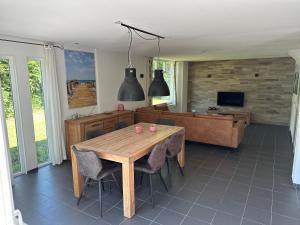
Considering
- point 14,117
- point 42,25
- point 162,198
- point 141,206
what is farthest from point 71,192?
point 42,25

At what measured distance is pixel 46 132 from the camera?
14.9 feet

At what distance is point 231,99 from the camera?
8828 millimetres

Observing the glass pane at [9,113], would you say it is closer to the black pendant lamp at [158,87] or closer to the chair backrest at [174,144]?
the black pendant lamp at [158,87]

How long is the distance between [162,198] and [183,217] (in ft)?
1.72

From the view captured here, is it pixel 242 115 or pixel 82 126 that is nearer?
pixel 82 126

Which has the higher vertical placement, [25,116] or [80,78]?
[80,78]

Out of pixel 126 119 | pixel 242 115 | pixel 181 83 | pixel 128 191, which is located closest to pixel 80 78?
pixel 126 119

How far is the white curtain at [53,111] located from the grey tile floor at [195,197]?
12.9 inches

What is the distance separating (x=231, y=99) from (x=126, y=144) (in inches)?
269

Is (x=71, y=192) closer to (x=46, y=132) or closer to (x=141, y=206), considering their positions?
(x=141, y=206)

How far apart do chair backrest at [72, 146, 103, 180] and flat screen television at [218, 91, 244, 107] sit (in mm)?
7331

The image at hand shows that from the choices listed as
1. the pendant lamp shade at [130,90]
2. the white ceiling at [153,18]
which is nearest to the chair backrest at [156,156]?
the pendant lamp shade at [130,90]

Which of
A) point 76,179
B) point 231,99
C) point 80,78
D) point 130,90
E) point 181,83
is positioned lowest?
point 76,179

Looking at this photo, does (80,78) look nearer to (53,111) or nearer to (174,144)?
(53,111)
